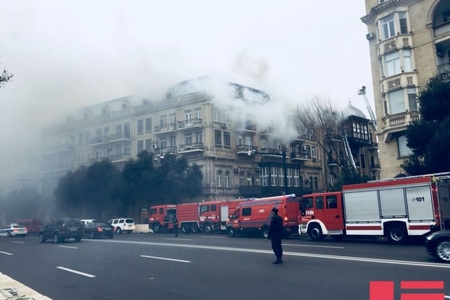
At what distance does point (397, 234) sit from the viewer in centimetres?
1866

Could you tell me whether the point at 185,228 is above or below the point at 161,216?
below

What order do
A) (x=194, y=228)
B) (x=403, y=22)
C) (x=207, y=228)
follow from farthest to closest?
(x=194, y=228) → (x=207, y=228) → (x=403, y=22)

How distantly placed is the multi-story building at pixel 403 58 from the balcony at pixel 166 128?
86.0ft

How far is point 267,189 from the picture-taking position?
50.8m

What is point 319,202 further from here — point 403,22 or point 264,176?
point 264,176

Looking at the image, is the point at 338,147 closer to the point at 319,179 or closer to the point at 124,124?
the point at 319,179

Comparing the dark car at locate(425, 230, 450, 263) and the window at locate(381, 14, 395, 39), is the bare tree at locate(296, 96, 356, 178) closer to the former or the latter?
the window at locate(381, 14, 395, 39)

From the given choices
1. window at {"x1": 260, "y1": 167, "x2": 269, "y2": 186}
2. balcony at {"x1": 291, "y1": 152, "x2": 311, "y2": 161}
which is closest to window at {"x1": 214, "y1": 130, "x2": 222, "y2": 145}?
window at {"x1": 260, "y1": 167, "x2": 269, "y2": 186}

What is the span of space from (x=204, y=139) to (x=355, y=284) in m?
40.4

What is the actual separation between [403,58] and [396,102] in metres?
3.19

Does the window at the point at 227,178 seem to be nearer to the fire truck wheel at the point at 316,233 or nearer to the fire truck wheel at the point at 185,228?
the fire truck wheel at the point at 185,228

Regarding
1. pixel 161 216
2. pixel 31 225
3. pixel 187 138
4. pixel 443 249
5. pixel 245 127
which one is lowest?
pixel 443 249

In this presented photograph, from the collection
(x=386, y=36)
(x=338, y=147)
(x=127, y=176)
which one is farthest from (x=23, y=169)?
(x=386, y=36)

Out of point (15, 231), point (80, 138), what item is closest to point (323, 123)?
point (80, 138)
